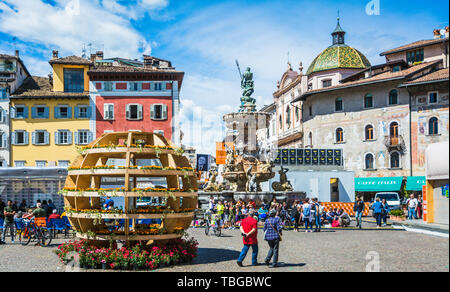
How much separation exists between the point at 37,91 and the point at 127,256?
49995 mm

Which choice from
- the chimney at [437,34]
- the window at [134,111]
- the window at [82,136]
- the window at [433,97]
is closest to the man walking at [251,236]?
the chimney at [437,34]

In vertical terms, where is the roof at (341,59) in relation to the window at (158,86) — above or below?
above

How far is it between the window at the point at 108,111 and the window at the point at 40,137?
681cm

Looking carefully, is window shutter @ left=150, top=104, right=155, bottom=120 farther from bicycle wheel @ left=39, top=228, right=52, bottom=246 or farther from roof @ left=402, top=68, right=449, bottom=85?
roof @ left=402, top=68, right=449, bottom=85

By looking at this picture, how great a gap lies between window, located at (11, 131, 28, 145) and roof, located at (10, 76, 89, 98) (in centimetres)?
416

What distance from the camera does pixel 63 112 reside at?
2215 inches

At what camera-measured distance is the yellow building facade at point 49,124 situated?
54.9 meters

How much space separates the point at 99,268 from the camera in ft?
39.4

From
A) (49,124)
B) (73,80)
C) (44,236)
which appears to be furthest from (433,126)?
(73,80)

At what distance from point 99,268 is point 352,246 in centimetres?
881

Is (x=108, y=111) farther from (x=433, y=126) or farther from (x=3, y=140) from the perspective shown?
(x=433, y=126)

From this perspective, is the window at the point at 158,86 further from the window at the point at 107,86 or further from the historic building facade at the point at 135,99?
the window at the point at 107,86

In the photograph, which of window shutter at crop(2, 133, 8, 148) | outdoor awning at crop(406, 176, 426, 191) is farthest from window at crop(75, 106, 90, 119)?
outdoor awning at crop(406, 176, 426, 191)
